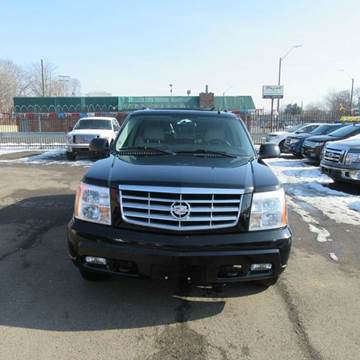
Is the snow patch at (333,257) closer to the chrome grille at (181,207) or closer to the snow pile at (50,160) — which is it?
the chrome grille at (181,207)

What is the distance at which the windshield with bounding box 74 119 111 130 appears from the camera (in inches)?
705

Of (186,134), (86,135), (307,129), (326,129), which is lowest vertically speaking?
(86,135)

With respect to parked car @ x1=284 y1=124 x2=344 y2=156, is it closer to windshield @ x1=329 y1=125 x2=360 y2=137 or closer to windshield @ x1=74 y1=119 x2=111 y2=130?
windshield @ x1=329 y1=125 x2=360 y2=137

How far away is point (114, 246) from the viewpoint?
338 cm

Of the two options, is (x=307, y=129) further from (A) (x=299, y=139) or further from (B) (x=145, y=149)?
(B) (x=145, y=149)

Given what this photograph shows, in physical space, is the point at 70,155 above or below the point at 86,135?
below

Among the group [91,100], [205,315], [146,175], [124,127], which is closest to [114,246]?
[146,175]

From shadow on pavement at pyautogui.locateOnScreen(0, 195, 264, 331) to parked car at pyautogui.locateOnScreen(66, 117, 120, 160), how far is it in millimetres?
11507

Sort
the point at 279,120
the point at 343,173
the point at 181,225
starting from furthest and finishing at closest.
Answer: the point at 279,120 < the point at 343,173 < the point at 181,225

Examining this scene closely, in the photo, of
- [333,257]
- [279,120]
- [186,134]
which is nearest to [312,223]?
[333,257]

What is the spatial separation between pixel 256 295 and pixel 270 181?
1.14 metres

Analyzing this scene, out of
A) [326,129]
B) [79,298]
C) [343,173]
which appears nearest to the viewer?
[79,298]

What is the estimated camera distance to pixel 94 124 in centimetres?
1806

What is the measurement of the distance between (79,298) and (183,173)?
1533 millimetres
